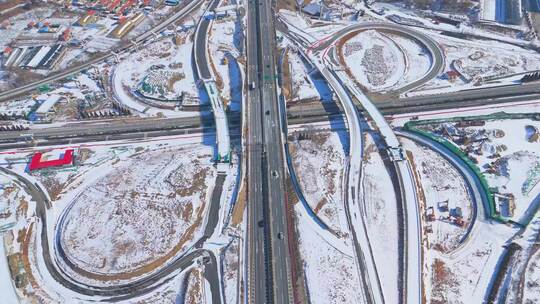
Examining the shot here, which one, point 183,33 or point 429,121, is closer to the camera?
point 429,121

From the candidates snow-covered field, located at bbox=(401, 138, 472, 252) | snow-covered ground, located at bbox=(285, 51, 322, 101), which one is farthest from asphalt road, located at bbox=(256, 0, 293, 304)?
snow-covered field, located at bbox=(401, 138, 472, 252)

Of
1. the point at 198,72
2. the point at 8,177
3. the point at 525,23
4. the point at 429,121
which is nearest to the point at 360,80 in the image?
the point at 429,121

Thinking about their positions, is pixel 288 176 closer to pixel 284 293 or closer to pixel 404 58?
pixel 284 293

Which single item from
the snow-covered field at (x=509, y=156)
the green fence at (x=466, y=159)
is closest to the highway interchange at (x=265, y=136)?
the green fence at (x=466, y=159)

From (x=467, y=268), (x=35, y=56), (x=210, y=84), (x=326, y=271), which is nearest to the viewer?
(x=467, y=268)

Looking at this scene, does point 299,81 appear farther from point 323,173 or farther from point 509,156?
point 509,156

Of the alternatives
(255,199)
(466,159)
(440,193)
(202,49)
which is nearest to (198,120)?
(255,199)

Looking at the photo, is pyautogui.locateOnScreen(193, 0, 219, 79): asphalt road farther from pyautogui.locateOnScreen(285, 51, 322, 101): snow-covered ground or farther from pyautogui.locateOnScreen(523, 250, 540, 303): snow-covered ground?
pyautogui.locateOnScreen(523, 250, 540, 303): snow-covered ground
